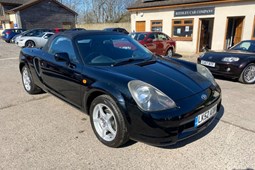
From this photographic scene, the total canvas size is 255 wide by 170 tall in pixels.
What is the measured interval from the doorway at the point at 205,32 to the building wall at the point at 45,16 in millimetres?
24348

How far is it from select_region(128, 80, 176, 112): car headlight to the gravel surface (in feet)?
2.28

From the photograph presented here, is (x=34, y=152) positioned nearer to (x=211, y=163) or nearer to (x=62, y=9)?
(x=211, y=163)

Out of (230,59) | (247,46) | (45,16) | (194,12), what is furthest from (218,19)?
(45,16)

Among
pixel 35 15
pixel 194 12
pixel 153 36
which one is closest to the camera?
pixel 153 36

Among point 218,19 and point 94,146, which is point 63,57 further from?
point 218,19

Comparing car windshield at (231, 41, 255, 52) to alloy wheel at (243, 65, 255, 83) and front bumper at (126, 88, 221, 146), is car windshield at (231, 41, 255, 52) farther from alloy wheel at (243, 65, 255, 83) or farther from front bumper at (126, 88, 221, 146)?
front bumper at (126, 88, 221, 146)

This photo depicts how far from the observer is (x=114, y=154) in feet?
8.61

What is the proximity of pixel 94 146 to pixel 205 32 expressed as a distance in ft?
43.8

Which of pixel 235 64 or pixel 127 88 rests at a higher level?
pixel 127 88

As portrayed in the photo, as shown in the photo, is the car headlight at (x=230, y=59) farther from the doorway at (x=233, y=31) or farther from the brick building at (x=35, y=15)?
the brick building at (x=35, y=15)

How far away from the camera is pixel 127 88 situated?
2.44 metres

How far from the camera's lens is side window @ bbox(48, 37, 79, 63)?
3.25 m

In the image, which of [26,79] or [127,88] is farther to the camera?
[26,79]

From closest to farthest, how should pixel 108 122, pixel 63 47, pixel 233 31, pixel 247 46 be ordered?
pixel 108 122, pixel 63 47, pixel 247 46, pixel 233 31
